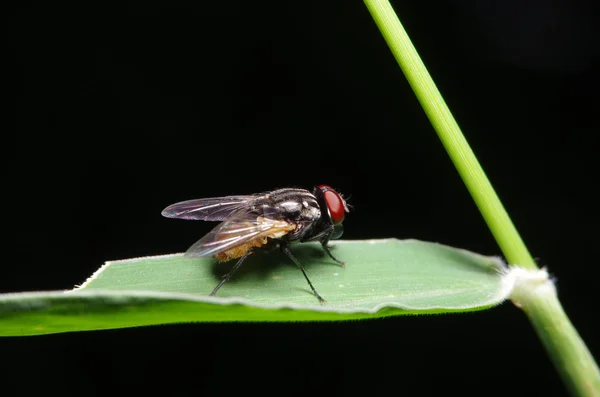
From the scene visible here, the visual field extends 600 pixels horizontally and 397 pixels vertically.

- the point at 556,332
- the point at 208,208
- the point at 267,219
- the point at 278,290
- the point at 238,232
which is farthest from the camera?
the point at 208,208

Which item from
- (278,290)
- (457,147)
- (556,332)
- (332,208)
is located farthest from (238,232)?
(556,332)

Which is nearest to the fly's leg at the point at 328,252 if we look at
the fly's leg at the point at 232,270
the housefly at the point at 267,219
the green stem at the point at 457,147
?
the housefly at the point at 267,219

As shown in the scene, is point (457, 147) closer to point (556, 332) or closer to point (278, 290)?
point (556, 332)

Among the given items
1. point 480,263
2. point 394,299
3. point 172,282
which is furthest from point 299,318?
point 480,263

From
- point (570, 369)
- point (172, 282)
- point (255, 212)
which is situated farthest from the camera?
point (255, 212)

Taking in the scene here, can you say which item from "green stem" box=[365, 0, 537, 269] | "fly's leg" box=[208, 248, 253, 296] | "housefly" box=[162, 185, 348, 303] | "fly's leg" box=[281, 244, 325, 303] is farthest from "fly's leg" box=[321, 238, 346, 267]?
"green stem" box=[365, 0, 537, 269]

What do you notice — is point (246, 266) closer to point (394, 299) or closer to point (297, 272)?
point (297, 272)

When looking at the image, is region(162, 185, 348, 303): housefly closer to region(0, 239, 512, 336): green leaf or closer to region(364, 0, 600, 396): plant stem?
region(0, 239, 512, 336): green leaf
